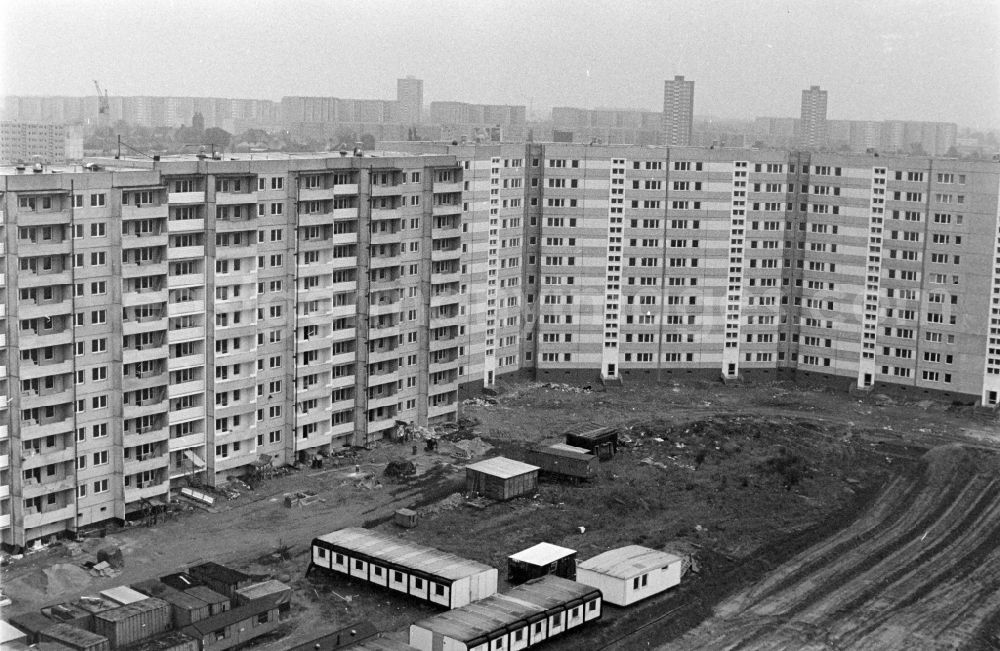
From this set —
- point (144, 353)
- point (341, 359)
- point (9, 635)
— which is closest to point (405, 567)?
point (9, 635)

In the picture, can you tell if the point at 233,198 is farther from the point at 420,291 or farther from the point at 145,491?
the point at 420,291

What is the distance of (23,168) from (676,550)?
2629 centimetres

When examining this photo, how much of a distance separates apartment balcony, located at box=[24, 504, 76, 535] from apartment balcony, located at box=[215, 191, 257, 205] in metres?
12.9

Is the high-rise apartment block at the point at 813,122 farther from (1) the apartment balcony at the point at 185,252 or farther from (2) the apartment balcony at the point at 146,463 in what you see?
(2) the apartment balcony at the point at 146,463

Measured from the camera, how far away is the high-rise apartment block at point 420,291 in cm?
4425

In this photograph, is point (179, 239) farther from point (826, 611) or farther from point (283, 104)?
point (283, 104)

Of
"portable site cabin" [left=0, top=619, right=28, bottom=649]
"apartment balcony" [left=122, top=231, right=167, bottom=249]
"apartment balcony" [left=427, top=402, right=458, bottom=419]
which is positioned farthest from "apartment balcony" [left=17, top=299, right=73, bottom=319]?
"apartment balcony" [left=427, top=402, right=458, bottom=419]

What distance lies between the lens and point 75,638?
35.0 metres

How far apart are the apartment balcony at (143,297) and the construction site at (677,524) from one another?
779cm

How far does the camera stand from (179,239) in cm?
4888

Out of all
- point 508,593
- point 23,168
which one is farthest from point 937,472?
point 23,168

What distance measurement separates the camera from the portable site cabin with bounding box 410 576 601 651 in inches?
1398

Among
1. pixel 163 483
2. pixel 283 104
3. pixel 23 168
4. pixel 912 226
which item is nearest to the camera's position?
pixel 23 168

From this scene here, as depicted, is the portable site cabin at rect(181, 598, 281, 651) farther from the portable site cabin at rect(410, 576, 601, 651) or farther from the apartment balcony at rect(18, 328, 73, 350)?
the apartment balcony at rect(18, 328, 73, 350)
